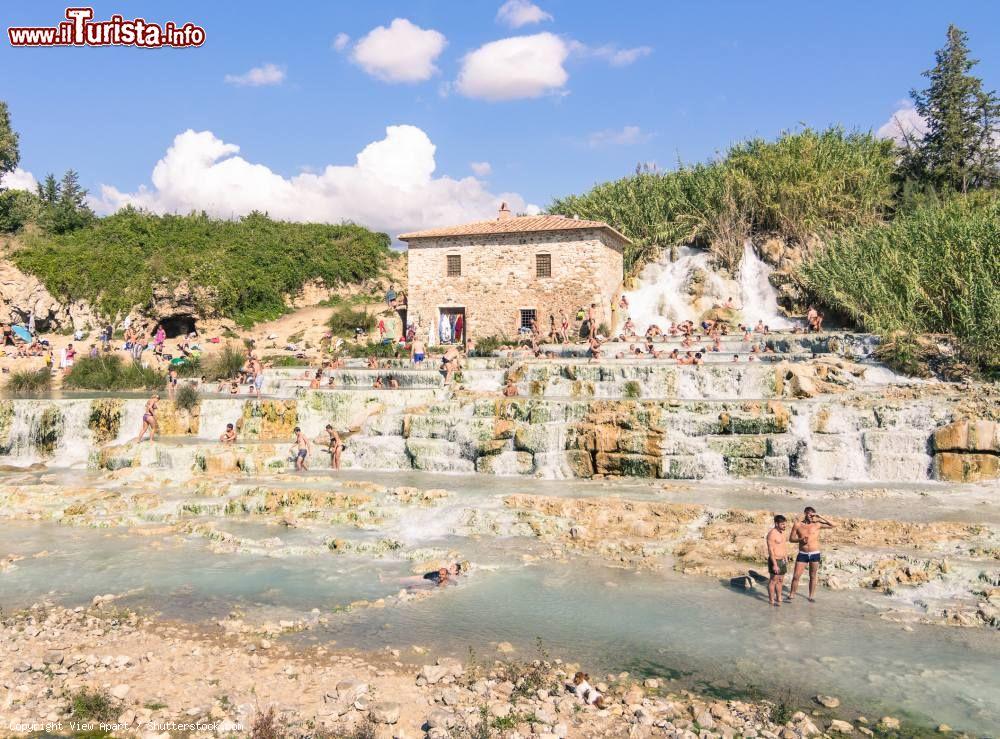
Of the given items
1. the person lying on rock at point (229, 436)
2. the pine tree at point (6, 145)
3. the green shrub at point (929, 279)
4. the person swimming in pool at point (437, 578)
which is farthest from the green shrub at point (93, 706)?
the pine tree at point (6, 145)

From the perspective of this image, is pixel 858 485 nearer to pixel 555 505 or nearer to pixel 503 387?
pixel 555 505

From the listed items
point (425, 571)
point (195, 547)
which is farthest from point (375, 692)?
point (195, 547)

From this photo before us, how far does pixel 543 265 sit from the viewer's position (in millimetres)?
29656

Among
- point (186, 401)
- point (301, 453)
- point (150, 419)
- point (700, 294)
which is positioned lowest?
point (301, 453)

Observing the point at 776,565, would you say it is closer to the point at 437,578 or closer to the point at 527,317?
the point at 437,578

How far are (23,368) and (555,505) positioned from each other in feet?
76.8

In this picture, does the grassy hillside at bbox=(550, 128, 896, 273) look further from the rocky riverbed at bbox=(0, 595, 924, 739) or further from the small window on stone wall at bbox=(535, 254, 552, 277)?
the rocky riverbed at bbox=(0, 595, 924, 739)

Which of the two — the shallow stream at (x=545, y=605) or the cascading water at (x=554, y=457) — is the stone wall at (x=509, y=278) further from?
the shallow stream at (x=545, y=605)

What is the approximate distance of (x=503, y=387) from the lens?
68.6 ft

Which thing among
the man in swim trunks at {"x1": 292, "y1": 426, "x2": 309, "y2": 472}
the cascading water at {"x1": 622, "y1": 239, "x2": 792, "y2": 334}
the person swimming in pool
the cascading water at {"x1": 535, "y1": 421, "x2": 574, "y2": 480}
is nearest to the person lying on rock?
the man in swim trunks at {"x1": 292, "y1": 426, "x2": 309, "y2": 472}

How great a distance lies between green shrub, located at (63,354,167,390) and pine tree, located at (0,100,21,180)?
2015 centimetres

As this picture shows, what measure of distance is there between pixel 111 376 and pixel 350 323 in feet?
32.9

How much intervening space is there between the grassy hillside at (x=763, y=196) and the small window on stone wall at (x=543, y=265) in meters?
5.59

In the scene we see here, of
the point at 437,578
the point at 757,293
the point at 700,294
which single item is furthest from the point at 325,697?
the point at 757,293
